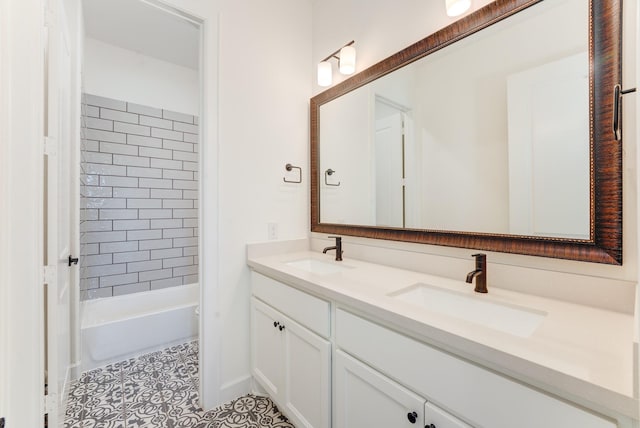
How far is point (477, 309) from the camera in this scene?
1.07 meters

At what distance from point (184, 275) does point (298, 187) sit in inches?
72.9

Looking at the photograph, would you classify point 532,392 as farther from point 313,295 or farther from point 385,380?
point 313,295

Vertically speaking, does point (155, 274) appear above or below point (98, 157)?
below

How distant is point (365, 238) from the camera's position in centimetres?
175

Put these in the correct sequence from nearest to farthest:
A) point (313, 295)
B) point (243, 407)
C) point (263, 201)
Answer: point (313, 295), point (243, 407), point (263, 201)

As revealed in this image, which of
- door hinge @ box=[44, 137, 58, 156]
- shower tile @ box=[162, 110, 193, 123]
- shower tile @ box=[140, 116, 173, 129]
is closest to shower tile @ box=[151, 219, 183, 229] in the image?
shower tile @ box=[140, 116, 173, 129]

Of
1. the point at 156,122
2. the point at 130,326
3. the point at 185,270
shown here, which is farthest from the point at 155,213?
the point at 130,326

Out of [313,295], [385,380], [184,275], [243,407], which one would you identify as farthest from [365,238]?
[184,275]

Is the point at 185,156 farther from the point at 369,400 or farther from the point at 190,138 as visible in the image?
the point at 369,400

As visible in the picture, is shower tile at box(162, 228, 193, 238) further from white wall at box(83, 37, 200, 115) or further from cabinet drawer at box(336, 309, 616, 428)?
cabinet drawer at box(336, 309, 616, 428)

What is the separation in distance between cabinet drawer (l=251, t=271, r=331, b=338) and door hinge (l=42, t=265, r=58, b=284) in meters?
0.92

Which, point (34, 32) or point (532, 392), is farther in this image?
point (34, 32)

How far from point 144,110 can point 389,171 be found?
8.52 feet

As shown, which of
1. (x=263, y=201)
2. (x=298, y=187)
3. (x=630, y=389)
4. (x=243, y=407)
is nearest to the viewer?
(x=630, y=389)
